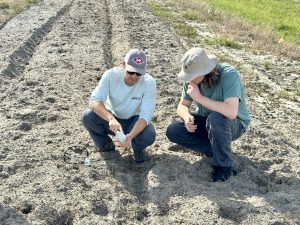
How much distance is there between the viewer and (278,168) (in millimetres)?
5715

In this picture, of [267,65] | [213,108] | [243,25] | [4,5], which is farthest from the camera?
[4,5]

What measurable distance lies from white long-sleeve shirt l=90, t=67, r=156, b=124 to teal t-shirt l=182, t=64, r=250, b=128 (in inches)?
16.3

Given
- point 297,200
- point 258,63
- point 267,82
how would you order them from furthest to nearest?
point 258,63 < point 267,82 < point 297,200

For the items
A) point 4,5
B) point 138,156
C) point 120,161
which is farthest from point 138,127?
point 4,5

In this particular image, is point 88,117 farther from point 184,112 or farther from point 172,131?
point 184,112

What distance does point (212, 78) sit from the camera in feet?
16.8

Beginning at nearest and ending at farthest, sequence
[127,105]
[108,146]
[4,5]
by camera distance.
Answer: [127,105], [108,146], [4,5]

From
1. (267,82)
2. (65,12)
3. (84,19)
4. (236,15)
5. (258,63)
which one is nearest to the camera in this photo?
(267,82)

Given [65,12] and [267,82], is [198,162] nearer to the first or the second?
[267,82]

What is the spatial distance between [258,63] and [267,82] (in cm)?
166

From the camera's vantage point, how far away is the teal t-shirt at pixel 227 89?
201 inches

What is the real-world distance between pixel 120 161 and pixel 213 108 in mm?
1383

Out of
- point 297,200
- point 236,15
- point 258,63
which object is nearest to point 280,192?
point 297,200

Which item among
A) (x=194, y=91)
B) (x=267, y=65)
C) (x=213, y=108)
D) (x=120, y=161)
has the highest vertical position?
(x=194, y=91)
